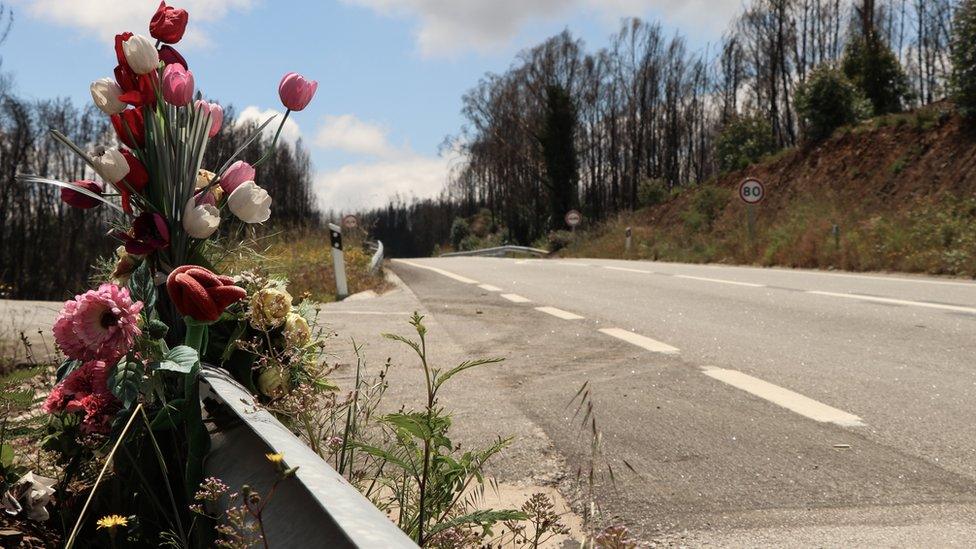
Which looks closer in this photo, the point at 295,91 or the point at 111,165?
the point at 111,165

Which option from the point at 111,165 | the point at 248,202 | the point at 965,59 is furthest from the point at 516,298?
the point at 965,59

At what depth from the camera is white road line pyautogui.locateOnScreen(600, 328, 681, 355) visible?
573 cm

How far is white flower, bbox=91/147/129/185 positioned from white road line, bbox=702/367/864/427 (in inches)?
121

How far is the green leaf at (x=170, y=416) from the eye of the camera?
1639 millimetres

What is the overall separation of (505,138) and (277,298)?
196ft

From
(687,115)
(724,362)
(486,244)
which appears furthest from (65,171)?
(724,362)

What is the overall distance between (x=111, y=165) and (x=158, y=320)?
0.42 metres

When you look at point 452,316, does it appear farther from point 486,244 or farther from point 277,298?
point 486,244

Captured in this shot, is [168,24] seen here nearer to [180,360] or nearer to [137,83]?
[137,83]

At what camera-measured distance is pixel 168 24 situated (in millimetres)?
2146

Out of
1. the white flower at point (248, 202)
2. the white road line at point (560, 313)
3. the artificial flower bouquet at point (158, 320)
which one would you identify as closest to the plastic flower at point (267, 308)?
the artificial flower bouquet at point (158, 320)

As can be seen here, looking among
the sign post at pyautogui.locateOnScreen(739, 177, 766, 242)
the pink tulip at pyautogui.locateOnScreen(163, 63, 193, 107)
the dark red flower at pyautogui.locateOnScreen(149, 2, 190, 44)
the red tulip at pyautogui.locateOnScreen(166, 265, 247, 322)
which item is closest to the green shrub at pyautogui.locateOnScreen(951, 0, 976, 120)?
the sign post at pyautogui.locateOnScreen(739, 177, 766, 242)

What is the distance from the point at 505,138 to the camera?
6091 centimetres

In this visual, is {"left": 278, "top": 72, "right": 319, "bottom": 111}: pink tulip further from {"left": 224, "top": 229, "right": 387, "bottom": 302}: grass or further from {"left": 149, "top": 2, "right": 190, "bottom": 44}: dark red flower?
{"left": 224, "top": 229, "right": 387, "bottom": 302}: grass
